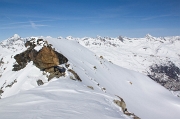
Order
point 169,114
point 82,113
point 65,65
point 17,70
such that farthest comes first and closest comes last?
point 17,70 < point 169,114 < point 65,65 < point 82,113

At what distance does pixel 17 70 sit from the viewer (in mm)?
29312

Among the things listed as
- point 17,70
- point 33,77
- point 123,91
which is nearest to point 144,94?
point 123,91

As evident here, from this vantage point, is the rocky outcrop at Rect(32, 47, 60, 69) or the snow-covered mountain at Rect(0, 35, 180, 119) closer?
the snow-covered mountain at Rect(0, 35, 180, 119)

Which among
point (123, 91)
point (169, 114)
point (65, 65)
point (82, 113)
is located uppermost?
point (65, 65)

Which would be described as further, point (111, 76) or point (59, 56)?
point (111, 76)

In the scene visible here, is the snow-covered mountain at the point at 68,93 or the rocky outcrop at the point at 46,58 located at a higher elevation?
the rocky outcrop at the point at 46,58

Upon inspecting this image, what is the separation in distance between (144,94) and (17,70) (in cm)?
2706

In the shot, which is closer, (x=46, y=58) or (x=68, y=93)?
(x=68, y=93)

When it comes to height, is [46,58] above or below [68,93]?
above

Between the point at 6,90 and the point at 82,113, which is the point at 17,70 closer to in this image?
the point at 6,90

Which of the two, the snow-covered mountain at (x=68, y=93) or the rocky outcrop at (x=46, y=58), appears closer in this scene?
the snow-covered mountain at (x=68, y=93)

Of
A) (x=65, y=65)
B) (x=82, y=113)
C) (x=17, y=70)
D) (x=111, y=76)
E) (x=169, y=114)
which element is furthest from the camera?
(x=111, y=76)

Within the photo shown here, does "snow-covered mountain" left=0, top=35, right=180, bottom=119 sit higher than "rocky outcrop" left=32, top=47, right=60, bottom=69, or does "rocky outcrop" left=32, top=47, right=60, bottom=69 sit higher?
"rocky outcrop" left=32, top=47, right=60, bottom=69

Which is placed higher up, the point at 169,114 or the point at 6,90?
the point at 6,90
